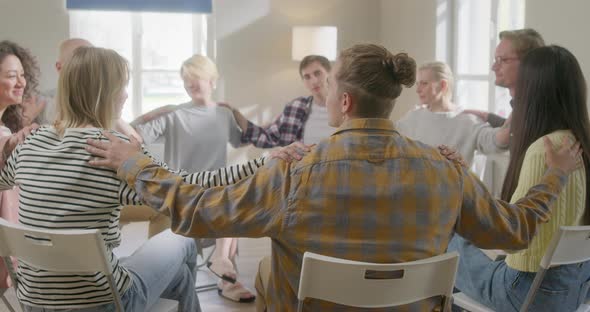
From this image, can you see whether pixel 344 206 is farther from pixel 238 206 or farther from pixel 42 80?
pixel 42 80

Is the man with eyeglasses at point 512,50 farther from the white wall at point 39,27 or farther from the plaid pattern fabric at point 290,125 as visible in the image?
the white wall at point 39,27

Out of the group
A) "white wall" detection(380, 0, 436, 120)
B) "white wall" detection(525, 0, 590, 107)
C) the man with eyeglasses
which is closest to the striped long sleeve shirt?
the man with eyeglasses

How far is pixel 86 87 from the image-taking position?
82.0 inches

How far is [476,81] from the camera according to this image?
17.5ft

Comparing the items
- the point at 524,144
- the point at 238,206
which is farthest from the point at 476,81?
the point at 238,206

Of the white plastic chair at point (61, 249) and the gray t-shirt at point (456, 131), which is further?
the gray t-shirt at point (456, 131)

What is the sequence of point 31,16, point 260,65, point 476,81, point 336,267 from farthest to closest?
point 260,65 < point 31,16 < point 476,81 < point 336,267

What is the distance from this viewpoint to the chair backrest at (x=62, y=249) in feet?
5.94

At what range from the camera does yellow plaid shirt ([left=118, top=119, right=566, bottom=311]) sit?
1641 mm

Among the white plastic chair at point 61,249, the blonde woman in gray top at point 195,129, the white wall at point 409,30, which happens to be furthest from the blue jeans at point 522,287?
the white wall at point 409,30

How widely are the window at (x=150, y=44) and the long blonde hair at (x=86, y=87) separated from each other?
4.66 metres

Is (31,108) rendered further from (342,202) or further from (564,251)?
(564,251)

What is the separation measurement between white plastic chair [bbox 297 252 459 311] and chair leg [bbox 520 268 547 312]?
1.72 feet

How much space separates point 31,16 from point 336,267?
217 inches
